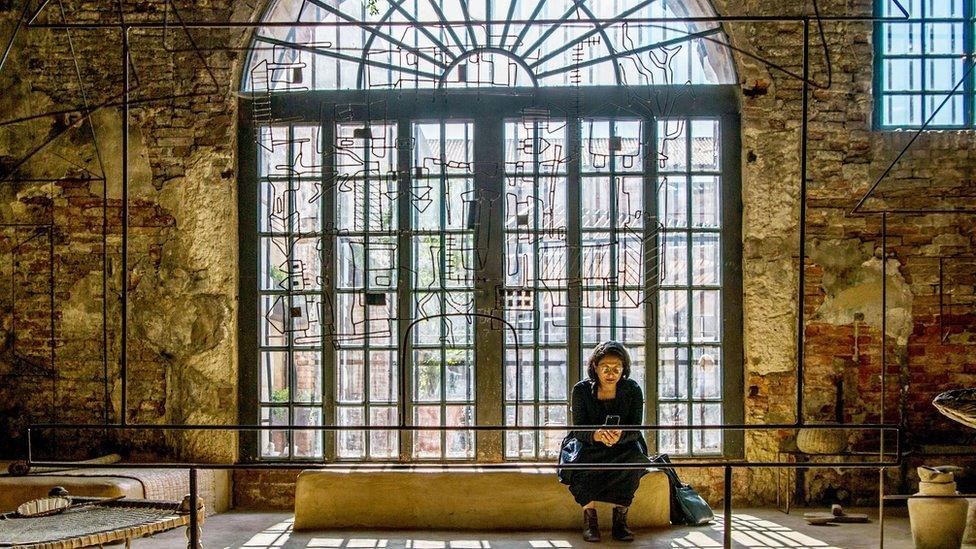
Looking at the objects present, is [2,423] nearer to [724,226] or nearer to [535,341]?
[535,341]

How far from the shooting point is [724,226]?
20.1 feet

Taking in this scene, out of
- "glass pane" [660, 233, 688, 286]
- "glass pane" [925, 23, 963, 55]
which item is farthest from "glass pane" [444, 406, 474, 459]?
"glass pane" [925, 23, 963, 55]

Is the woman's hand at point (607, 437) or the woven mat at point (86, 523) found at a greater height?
the woman's hand at point (607, 437)

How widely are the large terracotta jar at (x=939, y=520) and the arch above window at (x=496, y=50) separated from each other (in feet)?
9.72

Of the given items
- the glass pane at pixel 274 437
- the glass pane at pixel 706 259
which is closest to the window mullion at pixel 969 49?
the glass pane at pixel 706 259

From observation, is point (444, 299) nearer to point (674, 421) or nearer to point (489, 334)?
point (489, 334)

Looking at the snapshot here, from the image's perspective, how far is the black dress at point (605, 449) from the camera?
16.3 ft

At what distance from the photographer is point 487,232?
242 inches

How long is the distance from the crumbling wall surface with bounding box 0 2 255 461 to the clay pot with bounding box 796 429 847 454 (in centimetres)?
379

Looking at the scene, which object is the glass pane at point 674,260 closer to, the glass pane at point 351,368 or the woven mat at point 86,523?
the glass pane at point 351,368

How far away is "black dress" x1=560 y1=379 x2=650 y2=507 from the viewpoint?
4961 mm

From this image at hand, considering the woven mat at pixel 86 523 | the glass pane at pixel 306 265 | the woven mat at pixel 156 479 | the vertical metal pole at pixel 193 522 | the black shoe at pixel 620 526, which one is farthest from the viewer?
the glass pane at pixel 306 265

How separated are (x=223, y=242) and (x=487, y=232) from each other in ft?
5.97

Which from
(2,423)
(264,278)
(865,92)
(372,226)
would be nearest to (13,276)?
(2,423)
